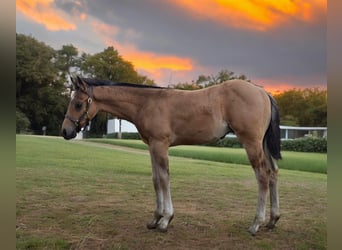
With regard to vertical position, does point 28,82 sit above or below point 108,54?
below

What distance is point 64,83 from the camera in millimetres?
11102

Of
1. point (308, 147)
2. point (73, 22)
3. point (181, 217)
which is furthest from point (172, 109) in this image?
point (308, 147)

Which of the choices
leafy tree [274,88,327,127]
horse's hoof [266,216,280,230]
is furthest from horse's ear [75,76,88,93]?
leafy tree [274,88,327,127]

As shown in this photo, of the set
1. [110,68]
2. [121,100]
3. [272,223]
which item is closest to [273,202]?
[272,223]

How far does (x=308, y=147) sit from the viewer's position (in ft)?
58.9

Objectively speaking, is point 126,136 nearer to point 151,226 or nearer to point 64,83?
point 64,83

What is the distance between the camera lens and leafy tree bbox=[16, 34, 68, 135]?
9703 millimetres

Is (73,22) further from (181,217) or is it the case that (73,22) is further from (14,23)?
(14,23)

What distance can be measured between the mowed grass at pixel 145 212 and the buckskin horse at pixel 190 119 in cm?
35

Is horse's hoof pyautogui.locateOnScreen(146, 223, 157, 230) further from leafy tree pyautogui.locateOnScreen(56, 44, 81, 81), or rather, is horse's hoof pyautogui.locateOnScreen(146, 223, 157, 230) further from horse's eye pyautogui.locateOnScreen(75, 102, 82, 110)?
leafy tree pyautogui.locateOnScreen(56, 44, 81, 81)

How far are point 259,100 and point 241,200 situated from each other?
2.46m

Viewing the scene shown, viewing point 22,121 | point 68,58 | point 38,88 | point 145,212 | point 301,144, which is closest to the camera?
point 145,212

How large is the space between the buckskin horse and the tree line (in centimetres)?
494

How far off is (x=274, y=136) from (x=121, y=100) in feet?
6.61
